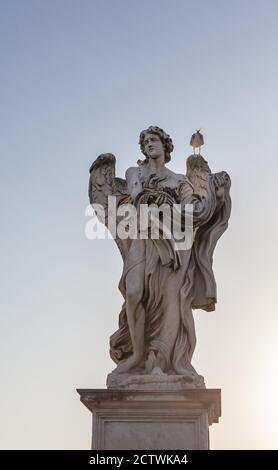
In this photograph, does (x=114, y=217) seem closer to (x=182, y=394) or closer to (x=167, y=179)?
(x=167, y=179)

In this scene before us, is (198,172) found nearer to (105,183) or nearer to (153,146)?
(153,146)

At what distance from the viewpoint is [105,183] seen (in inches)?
508

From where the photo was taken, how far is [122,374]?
11703 mm

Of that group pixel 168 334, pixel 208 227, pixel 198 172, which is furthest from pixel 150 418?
pixel 198 172

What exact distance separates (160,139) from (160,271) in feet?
6.32

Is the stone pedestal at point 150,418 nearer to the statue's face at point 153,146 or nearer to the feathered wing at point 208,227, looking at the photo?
the feathered wing at point 208,227

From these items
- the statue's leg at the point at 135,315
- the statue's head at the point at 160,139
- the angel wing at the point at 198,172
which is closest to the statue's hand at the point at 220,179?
the angel wing at the point at 198,172

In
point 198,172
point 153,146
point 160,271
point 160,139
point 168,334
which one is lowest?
point 168,334

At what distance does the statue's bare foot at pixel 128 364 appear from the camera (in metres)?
11.8

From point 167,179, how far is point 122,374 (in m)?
2.79

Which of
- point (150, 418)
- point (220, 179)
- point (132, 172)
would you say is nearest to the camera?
point (150, 418)

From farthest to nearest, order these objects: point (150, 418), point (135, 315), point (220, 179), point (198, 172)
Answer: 1. point (198, 172)
2. point (220, 179)
3. point (135, 315)
4. point (150, 418)

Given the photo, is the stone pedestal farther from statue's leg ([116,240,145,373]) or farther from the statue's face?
the statue's face
